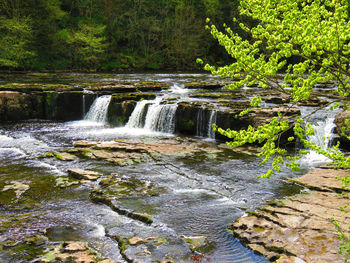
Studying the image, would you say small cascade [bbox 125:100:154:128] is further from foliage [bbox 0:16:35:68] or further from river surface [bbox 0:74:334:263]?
foliage [bbox 0:16:35:68]

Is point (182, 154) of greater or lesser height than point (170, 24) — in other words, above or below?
below

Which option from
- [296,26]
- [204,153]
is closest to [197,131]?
[204,153]

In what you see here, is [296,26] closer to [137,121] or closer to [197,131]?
[197,131]

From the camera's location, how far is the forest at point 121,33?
134 ft

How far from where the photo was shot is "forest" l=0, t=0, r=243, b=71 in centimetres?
4081

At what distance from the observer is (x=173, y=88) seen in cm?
2577

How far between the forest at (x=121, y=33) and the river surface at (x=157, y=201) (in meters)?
30.0

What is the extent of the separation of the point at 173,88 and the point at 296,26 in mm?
21778

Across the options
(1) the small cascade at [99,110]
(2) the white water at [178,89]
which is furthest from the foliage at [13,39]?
(2) the white water at [178,89]

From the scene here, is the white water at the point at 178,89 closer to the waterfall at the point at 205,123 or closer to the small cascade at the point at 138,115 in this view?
the small cascade at the point at 138,115

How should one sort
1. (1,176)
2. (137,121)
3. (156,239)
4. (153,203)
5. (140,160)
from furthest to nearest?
(137,121), (140,160), (1,176), (153,203), (156,239)

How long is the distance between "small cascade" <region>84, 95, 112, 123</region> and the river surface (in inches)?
248

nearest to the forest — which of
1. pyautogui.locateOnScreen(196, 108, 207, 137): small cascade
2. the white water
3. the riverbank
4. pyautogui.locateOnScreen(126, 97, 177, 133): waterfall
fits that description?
the white water

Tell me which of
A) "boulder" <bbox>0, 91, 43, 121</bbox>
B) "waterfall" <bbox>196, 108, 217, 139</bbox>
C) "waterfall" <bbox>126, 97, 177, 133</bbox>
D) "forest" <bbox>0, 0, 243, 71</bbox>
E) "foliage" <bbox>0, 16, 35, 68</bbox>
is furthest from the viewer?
"forest" <bbox>0, 0, 243, 71</bbox>
